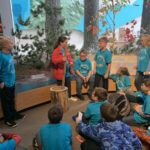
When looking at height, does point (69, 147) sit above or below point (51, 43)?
below

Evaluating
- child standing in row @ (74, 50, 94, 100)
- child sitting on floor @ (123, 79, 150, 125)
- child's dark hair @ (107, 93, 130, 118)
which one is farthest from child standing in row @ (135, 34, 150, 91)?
child sitting on floor @ (123, 79, 150, 125)

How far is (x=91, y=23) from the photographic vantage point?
532 centimetres

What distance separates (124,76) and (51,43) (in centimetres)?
207

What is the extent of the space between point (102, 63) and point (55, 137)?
2.26m

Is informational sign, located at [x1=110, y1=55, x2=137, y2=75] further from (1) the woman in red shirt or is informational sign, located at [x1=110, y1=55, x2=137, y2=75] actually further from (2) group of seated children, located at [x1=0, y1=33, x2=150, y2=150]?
(1) the woman in red shirt

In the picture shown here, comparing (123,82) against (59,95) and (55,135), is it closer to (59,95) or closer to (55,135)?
(59,95)

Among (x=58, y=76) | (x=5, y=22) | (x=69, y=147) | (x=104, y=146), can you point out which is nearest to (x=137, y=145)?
(x=104, y=146)

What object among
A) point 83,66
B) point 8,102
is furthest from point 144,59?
point 8,102

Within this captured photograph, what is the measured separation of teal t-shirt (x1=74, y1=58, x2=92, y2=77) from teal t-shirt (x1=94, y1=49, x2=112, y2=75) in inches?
6.8

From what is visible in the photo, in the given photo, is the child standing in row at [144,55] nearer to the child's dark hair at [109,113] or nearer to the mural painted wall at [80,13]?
the mural painted wall at [80,13]

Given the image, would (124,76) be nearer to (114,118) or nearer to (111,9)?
(114,118)

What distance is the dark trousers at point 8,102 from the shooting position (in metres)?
3.04

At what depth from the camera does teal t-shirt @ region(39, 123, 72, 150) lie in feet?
6.18

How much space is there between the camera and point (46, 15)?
493cm
